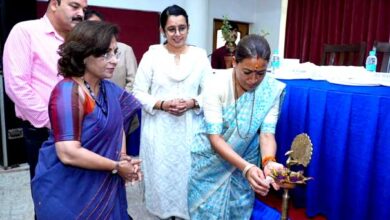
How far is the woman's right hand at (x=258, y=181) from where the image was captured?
3.05 ft

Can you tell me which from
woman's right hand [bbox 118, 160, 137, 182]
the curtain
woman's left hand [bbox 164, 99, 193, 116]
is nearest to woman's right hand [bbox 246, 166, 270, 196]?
woman's right hand [bbox 118, 160, 137, 182]

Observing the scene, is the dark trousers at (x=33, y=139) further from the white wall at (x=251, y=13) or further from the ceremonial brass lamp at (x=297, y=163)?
the white wall at (x=251, y=13)

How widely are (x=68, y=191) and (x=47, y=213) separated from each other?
83mm

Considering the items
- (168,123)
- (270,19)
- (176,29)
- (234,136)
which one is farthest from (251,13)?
(234,136)

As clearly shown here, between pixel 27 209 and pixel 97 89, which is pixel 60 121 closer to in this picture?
pixel 97 89

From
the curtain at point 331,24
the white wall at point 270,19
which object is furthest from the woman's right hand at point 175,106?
the white wall at point 270,19

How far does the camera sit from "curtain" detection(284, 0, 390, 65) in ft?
16.3

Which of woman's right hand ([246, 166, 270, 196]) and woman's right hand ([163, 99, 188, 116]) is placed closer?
woman's right hand ([246, 166, 270, 196])

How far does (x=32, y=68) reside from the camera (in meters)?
1.24

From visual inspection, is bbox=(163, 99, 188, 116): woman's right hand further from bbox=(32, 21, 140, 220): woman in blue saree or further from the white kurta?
bbox=(32, 21, 140, 220): woman in blue saree

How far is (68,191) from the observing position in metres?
0.93

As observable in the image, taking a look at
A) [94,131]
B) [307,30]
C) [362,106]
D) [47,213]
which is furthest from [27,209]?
[307,30]

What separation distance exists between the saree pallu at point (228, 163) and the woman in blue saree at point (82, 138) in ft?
1.12

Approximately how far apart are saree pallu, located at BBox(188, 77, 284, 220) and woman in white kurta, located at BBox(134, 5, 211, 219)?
0.45 meters
